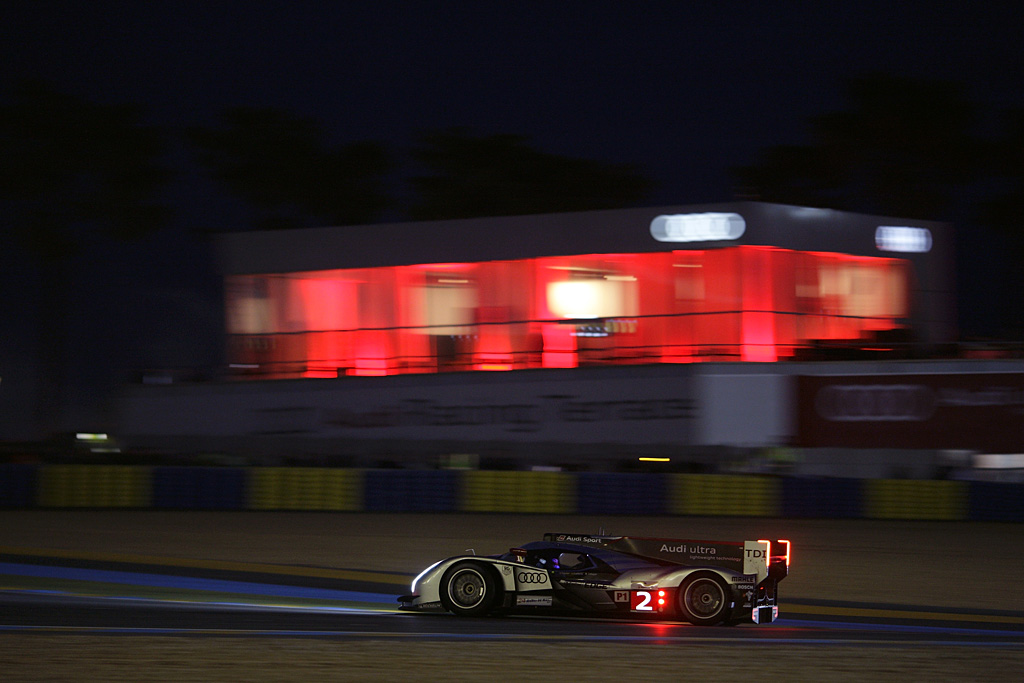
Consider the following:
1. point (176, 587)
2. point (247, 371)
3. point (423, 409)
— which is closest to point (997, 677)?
point (176, 587)

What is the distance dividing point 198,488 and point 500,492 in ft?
18.7

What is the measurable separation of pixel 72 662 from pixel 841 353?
68.4 ft

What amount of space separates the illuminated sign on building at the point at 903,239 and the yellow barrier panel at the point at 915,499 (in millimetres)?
9101

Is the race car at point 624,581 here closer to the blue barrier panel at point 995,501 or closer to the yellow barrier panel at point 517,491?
the yellow barrier panel at point 517,491

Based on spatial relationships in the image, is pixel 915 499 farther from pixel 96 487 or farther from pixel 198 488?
pixel 96 487

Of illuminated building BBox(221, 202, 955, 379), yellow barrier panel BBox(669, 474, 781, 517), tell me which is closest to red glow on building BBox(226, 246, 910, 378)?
illuminated building BBox(221, 202, 955, 379)

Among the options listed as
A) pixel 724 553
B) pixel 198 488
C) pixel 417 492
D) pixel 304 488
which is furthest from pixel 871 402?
pixel 724 553

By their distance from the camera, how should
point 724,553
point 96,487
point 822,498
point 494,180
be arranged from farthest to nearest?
point 494,180 < point 96,487 < point 822,498 < point 724,553

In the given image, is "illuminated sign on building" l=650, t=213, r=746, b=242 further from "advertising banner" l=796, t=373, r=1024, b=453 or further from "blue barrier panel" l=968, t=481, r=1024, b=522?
"blue barrier panel" l=968, t=481, r=1024, b=522

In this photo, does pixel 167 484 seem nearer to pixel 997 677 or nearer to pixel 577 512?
pixel 577 512

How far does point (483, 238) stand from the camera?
28.4 meters

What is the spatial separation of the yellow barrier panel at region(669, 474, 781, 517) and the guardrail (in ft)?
0.06

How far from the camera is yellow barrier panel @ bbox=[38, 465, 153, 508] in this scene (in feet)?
74.6

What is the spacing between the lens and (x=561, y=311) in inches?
1099
